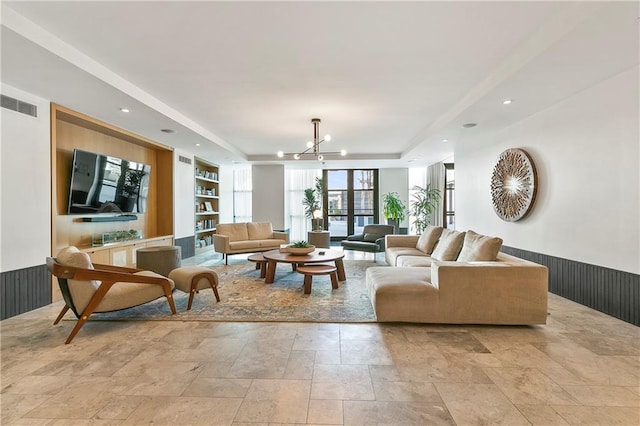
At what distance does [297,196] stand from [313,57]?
24.3 feet

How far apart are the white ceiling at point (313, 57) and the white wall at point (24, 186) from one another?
377 mm

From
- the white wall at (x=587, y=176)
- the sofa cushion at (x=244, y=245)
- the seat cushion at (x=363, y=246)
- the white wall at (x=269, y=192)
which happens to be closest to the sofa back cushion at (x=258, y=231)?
the sofa cushion at (x=244, y=245)

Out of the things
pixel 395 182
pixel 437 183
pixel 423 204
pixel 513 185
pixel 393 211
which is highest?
pixel 395 182

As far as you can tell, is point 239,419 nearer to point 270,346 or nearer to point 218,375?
point 218,375

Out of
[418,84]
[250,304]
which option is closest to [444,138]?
[418,84]

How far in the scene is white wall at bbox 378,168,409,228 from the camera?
32.8 feet

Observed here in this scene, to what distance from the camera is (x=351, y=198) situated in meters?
10.4

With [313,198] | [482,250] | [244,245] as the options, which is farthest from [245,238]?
[482,250]

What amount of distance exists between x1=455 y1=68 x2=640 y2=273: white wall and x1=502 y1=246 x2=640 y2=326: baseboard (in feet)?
0.30

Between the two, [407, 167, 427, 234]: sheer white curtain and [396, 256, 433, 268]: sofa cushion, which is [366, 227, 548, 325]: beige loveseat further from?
[407, 167, 427, 234]: sheer white curtain

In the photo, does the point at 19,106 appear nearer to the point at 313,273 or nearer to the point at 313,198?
the point at 313,273

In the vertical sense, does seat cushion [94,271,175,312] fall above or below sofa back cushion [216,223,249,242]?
below

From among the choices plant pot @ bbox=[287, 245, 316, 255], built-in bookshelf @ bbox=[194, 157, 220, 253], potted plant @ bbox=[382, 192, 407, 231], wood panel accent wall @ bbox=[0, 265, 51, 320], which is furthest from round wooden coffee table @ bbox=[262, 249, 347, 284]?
potted plant @ bbox=[382, 192, 407, 231]

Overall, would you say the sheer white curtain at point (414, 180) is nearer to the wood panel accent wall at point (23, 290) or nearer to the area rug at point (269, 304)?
the area rug at point (269, 304)
